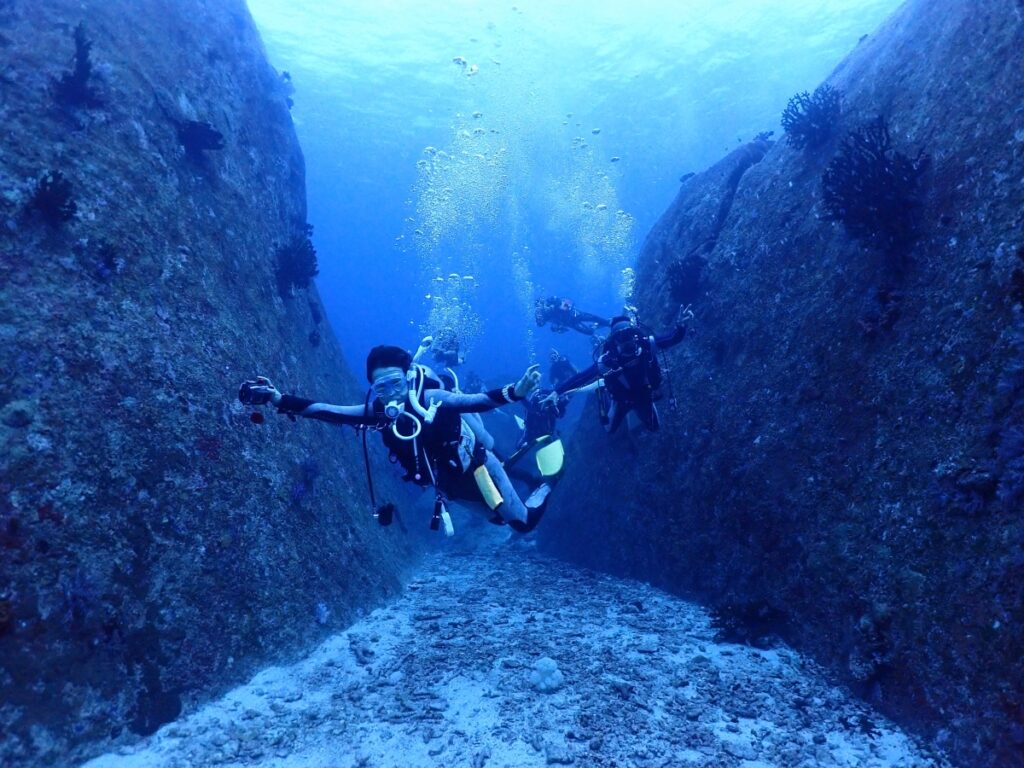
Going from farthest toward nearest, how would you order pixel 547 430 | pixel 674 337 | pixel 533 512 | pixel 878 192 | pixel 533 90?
1. pixel 533 90
2. pixel 547 430
3. pixel 674 337
4. pixel 533 512
5. pixel 878 192

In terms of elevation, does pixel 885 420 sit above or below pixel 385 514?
below

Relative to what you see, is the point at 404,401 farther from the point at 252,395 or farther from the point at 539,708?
the point at 539,708

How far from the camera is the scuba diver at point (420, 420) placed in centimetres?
579

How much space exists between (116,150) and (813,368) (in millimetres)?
10383

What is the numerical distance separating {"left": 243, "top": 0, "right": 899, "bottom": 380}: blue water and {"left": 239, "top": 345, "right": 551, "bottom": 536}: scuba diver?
23076 millimetres

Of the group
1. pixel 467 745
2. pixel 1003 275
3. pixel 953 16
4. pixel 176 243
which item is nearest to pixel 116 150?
pixel 176 243

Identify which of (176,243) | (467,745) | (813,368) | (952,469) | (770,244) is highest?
(176,243)

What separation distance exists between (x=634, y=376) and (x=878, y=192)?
455cm

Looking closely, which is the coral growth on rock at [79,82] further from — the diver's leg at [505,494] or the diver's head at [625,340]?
the diver's head at [625,340]

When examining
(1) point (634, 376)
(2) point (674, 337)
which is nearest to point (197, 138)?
(1) point (634, 376)

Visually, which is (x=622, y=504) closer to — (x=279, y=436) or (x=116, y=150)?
(x=279, y=436)

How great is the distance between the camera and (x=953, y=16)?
7133 millimetres

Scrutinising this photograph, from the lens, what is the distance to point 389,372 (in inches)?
245

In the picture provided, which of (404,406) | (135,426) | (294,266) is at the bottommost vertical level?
(404,406)
